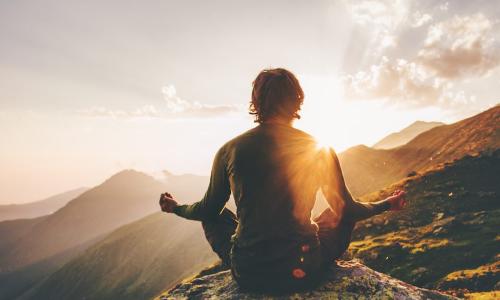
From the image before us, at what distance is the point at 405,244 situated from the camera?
3008cm

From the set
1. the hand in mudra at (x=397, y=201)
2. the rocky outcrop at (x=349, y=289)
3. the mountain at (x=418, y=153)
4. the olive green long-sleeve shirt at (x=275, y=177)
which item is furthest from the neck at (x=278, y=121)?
the mountain at (x=418, y=153)

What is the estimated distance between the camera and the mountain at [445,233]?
2286 cm

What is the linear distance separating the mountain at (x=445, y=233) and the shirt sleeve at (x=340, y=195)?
64.3 ft

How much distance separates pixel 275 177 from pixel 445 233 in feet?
102

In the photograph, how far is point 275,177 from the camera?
14.5 feet

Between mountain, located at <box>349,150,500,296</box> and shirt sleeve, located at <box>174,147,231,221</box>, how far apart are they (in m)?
20.7

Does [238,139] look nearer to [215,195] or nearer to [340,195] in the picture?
[215,195]

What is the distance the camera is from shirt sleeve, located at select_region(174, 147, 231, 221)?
186 inches

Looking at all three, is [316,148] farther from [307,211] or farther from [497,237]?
[497,237]

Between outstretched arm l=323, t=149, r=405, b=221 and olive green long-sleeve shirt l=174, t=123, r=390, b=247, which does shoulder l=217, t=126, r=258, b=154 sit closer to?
olive green long-sleeve shirt l=174, t=123, r=390, b=247

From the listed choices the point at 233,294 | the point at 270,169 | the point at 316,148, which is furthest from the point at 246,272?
the point at 316,148

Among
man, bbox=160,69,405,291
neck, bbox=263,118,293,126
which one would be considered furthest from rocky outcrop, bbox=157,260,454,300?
neck, bbox=263,118,293,126

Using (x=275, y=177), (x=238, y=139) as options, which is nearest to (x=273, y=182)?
(x=275, y=177)

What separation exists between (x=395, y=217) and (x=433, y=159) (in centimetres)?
7569
